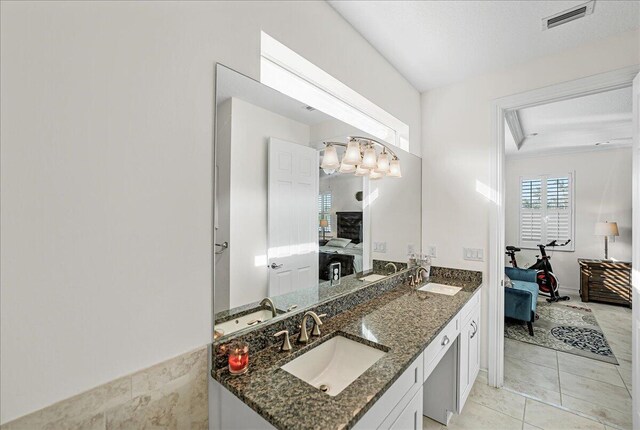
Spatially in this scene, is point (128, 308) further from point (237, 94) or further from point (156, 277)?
point (237, 94)

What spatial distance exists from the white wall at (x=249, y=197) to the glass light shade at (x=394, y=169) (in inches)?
46.2

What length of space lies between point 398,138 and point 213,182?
1936 mm

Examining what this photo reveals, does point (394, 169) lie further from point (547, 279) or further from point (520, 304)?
point (547, 279)

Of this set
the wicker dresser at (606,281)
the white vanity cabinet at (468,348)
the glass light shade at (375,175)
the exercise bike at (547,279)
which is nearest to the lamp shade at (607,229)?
the wicker dresser at (606,281)

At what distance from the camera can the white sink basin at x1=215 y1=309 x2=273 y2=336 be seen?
3.83 ft

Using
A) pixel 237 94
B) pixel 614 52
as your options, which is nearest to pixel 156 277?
pixel 237 94

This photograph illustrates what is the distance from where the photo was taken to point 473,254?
8.28 feet

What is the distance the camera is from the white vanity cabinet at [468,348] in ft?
6.31

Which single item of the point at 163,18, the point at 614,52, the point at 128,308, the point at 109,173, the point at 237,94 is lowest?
the point at 128,308

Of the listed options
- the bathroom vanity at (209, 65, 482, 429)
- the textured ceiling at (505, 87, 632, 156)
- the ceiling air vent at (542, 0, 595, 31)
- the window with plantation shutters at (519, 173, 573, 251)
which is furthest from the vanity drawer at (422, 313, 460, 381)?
the window with plantation shutters at (519, 173, 573, 251)

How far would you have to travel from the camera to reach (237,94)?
1196mm

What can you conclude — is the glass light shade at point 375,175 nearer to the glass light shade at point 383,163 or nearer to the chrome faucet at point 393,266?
the glass light shade at point 383,163

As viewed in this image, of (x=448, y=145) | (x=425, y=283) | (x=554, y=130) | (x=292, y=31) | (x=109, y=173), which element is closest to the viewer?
(x=109, y=173)

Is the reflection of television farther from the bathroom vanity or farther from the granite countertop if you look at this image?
the granite countertop
